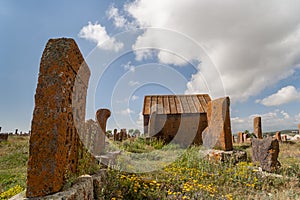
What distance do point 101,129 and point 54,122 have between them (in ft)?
12.7

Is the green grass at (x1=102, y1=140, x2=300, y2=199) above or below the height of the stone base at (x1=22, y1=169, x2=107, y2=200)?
below

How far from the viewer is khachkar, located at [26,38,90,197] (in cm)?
226

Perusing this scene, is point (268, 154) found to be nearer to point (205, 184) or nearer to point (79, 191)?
point (205, 184)

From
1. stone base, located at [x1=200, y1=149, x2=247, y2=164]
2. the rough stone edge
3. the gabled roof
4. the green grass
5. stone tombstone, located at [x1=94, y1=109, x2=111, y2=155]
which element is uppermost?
the gabled roof

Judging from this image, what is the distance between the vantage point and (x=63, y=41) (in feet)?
8.96

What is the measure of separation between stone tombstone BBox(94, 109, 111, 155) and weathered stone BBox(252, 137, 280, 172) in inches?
185

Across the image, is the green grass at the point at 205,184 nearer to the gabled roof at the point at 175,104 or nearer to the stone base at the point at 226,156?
the stone base at the point at 226,156

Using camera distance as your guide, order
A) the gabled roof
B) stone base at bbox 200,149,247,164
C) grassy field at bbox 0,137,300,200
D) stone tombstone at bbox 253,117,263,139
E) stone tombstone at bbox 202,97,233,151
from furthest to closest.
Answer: the gabled roof → stone tombstone at bbox 253,117,263,139 → stone tombstone at bbox 202,97,233,151 → stone base at bbox 200,149,247,164 → grassy field at bbox 0,137,300,200

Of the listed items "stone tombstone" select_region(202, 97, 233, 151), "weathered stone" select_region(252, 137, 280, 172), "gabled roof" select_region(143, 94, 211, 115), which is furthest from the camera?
"gabled roof" select_region(143, 94, 211, 115)

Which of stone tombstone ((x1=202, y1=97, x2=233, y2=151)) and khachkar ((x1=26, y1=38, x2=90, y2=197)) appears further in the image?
stone tombstone ((x1=202, y1=97, x2=233, y2=151))

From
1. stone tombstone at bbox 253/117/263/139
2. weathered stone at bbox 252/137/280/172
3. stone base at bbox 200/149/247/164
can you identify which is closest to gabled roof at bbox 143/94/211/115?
stone tombstone at bbox 253/117/263/139

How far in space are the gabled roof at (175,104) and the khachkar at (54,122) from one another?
40.0ft

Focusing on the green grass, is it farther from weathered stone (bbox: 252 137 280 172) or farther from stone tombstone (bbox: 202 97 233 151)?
stone tombstone (bbox: 202 97 233 151)

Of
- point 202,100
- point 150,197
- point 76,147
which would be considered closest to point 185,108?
point 202,100
